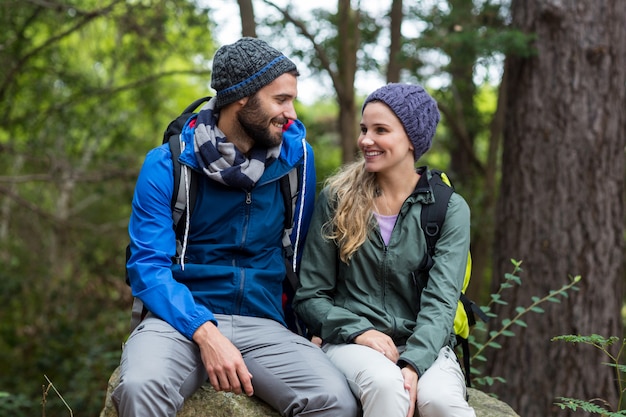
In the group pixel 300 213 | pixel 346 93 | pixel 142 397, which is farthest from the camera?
pixel 346 93

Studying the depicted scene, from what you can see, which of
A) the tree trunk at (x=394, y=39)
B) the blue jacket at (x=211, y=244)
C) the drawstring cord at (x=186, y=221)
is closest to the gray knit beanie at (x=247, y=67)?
the blue jacket at (x=211, y=244)

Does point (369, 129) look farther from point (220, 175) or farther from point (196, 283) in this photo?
point (196, 283)

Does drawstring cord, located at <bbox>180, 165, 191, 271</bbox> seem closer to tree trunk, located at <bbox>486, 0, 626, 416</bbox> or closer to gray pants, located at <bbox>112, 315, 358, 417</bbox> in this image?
gray pants, located at <bbox>112, 315, 358, 417</bbox>

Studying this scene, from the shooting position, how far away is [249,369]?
10.8 feet

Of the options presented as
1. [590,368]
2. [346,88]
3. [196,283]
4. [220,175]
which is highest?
[346,88]

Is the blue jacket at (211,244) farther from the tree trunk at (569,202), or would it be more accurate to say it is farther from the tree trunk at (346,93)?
the tree trunk at (346,93)

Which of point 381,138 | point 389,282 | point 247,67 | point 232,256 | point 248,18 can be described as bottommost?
point 389,282

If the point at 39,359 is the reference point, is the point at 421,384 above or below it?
above

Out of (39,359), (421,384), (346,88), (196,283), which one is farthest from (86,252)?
(421,384)

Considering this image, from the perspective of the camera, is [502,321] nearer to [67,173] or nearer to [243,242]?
[243,242]

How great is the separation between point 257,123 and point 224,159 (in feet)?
0.81

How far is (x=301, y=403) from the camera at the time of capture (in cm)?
311

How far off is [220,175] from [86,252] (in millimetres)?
7276

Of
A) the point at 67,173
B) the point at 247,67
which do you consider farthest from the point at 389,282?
the point at 67,173
